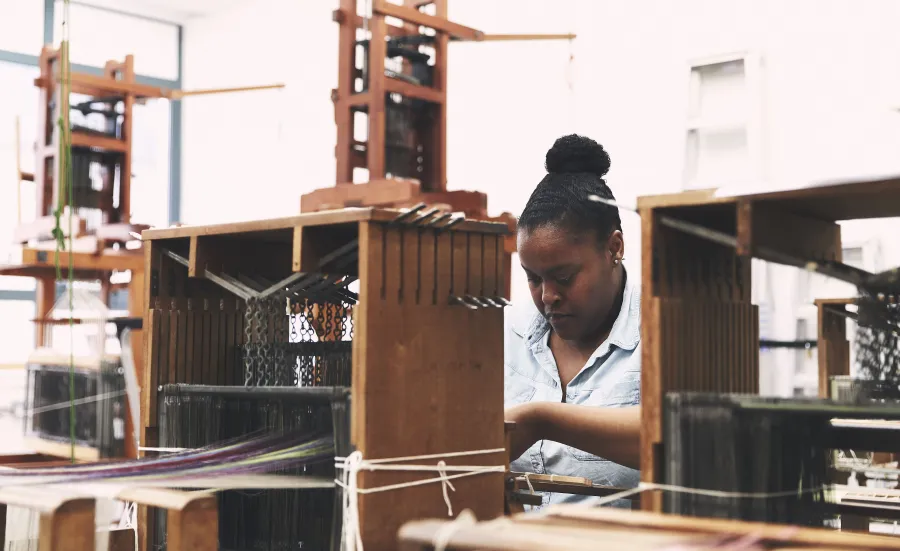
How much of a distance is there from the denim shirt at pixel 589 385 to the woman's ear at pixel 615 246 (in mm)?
95

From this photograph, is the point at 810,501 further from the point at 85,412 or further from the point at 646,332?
the point at 85,412

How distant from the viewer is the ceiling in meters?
7.17

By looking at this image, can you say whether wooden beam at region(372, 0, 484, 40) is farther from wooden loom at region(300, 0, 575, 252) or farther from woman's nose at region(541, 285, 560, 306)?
woman's nose at region(541, 285, 560, 306)

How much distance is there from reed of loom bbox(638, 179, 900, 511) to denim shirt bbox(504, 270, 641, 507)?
0.82 m

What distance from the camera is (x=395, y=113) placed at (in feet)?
14.1

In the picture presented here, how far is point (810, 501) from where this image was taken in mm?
1539

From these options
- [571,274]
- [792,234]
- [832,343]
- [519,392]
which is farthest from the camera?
[832,343]

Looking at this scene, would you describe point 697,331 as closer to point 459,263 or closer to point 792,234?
point 792,234

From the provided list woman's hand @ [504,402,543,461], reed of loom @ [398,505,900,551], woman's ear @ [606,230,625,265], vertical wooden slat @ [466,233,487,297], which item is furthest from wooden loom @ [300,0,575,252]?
reed of loom @ [398,505,900,551]

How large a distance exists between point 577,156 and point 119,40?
218 inches

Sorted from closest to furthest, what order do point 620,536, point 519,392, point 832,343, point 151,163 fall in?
point 620,536 → point 519,392 → point 832,343 → point 151,163

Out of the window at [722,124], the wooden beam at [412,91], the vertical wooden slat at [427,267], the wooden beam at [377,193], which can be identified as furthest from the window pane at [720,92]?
the vertical wooden slat at [427,267]

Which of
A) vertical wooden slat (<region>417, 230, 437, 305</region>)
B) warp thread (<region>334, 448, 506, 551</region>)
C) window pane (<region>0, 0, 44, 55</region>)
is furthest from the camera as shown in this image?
window pane (<region>0, 0, 44, 55</region>)

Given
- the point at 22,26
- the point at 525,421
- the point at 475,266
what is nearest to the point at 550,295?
the point at 525,421
